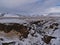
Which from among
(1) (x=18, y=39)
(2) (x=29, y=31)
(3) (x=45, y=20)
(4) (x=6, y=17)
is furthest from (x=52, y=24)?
(4) (x=6, y=17)

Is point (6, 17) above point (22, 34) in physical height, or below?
above

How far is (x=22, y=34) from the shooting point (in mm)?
3076

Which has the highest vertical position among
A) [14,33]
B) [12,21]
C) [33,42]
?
[12,21]

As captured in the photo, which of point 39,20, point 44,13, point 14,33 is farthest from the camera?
point 44,13

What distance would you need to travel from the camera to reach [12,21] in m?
3.18

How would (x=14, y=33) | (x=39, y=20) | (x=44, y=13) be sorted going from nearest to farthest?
(x=14, y=33), (x=39, y=20), (x=44, y=13)

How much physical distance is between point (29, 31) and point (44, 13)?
71 centimetres

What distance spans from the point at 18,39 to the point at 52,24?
27.0 inches

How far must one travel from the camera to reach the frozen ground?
10.0ft

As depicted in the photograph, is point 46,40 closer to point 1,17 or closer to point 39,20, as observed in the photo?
point 39,20

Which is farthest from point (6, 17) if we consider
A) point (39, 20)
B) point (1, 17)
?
point (39, 20)

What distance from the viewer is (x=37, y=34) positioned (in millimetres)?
3119

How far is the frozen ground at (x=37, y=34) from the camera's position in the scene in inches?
120

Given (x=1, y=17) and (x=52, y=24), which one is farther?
(x=1, y=17)
